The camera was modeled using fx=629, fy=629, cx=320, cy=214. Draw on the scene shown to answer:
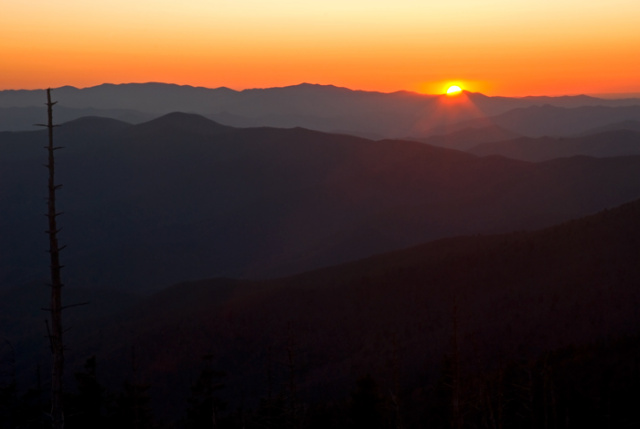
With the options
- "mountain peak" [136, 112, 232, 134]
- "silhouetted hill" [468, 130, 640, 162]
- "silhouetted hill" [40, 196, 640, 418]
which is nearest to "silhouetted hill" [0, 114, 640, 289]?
"mountain peak" [136, 112, 232, 134]

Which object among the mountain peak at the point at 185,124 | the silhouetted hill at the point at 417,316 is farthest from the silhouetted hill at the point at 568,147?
the silhouetted hill at the point at 417,316

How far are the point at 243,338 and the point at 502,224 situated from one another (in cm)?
4573

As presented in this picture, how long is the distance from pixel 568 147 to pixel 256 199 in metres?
94.6

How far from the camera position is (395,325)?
35656 mm

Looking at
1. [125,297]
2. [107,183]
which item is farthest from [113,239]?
[125,297]

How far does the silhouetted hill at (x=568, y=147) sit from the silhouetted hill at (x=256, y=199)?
2118 inches

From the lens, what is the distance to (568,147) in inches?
6442

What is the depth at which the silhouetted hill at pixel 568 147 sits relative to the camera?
151 m

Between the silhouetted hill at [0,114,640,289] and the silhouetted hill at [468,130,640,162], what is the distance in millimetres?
53794

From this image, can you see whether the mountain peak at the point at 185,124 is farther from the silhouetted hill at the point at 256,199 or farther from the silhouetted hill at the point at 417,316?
the silhouetted hill at the point at 417,316

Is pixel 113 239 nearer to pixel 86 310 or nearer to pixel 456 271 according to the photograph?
pixel 86 310

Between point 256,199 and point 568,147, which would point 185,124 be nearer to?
point 256,199

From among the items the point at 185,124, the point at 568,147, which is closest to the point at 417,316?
the point at 185,124

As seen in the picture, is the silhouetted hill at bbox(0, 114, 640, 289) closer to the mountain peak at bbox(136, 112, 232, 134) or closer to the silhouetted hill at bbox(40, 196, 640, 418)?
the mountain peak at bbox(136, 112, 232, 134)
